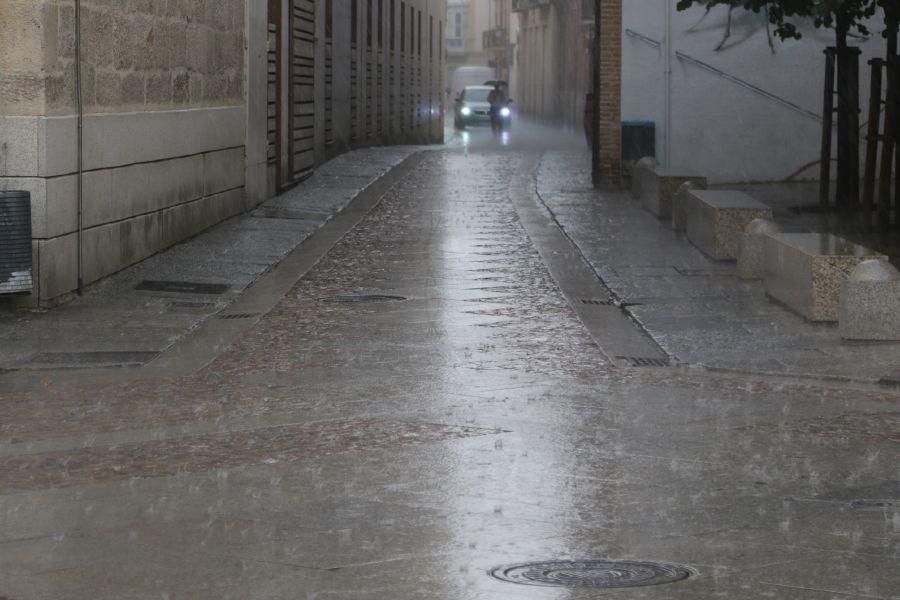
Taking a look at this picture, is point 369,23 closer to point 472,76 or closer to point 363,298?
point 363,298

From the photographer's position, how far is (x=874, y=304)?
10156mm

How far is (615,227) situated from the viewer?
17844mm

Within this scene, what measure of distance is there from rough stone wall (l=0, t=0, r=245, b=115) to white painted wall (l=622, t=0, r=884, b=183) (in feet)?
23.5

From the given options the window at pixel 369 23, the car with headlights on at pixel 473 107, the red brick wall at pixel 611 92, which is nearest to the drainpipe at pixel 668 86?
the red brick wall at pixel 611 92

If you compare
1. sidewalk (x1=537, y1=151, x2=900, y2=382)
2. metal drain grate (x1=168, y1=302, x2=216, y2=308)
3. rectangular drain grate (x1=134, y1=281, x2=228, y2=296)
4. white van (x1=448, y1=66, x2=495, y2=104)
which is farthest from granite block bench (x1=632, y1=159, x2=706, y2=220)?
white van (x1=448, y1=66, x2=495, y2=104)

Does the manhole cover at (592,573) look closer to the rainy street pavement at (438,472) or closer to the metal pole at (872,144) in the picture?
the rainy street pavement at (438,472)

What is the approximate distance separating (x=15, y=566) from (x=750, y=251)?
8964 millimetres

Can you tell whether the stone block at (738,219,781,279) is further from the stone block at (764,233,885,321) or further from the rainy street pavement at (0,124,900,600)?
the rainy street pavement at (0,124,900,600)

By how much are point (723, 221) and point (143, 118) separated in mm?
5305

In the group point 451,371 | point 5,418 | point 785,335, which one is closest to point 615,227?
point 785,335

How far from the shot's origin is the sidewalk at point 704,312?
31.3 feet

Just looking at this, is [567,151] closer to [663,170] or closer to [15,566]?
[663,170]

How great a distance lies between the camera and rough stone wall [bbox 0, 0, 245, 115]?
37.3ft

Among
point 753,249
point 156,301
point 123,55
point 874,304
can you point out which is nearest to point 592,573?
point 874,304
